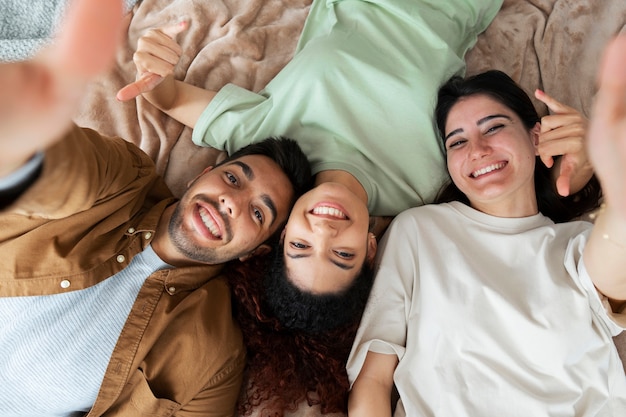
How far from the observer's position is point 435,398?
1289 millimetres

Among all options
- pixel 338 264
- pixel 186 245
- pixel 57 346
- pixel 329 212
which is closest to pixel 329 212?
pixel 329 212

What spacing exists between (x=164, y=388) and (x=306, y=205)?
570 mm

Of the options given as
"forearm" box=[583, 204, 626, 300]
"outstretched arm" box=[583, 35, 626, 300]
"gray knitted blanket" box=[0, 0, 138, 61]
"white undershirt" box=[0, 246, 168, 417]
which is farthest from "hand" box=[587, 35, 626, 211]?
"gray knitted blanket" box=[0, 0, 138, 61]

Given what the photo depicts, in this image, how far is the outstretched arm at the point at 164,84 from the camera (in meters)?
1.27

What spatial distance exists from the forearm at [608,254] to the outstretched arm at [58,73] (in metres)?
0.94

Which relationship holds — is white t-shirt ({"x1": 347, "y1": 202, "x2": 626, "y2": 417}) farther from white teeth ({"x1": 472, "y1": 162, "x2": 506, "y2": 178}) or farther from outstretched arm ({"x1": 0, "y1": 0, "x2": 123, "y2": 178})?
outstretched arm ({"x1": 0, "y1": 0, "x2": 123, "y2": 178})

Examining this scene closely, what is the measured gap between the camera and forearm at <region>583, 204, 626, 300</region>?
1045 millimetres

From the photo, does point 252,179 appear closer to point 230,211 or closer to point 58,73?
point 230,211

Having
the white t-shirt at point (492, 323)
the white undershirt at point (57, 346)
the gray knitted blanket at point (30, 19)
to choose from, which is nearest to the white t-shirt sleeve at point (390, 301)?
the white t-shirt at point (492, 323)

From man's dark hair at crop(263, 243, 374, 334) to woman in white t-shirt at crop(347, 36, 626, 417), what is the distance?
0.05m

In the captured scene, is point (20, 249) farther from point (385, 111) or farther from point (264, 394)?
point (385, 111)

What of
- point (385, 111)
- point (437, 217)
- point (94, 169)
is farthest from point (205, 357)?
point (385, 111)

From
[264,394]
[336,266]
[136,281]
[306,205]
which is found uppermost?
[306,205]

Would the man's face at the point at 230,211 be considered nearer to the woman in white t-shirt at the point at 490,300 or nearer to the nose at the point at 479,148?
the woman in white t-shirt at the point at 490,300
